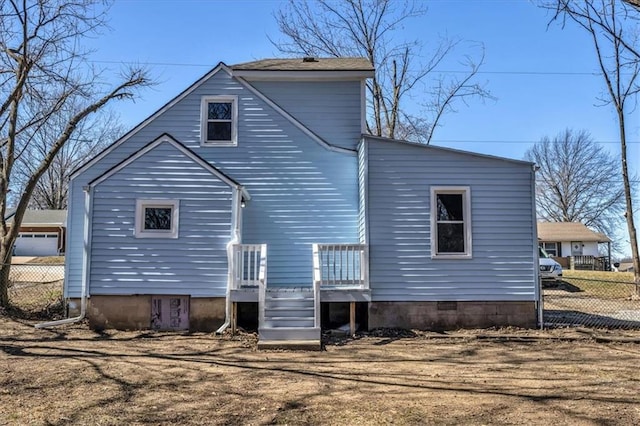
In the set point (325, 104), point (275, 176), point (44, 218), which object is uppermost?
point (325, 104)

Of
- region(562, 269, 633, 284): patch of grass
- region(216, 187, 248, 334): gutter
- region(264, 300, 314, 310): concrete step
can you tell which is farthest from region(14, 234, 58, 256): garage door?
region(562, 269, 633, 284): patch of grass

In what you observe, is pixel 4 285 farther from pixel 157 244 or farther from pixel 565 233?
pixel 565 233

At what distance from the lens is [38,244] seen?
3722 cm

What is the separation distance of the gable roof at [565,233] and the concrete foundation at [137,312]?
115 ft

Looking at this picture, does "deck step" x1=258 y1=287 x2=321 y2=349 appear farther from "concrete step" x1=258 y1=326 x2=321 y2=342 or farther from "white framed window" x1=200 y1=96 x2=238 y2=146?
"white framed window" x1=200 y1=96 x2=238 y2=146

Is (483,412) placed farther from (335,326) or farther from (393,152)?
(393,152)

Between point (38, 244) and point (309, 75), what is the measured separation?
112 ft

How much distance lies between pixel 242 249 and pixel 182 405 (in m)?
4.68

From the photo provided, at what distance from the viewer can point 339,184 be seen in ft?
36.4

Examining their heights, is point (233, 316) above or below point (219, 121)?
below

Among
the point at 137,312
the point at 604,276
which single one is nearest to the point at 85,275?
the point at 137,312

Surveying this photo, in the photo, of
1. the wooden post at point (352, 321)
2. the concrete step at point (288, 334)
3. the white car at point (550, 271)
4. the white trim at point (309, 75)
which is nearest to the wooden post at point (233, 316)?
the concrete step at point (288, 334)

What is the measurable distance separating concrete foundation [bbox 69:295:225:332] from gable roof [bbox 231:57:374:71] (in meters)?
5.68

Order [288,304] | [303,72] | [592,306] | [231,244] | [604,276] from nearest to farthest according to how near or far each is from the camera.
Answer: [288,304] → [231,244] → [303,72] → [592,306] → [604,276]
